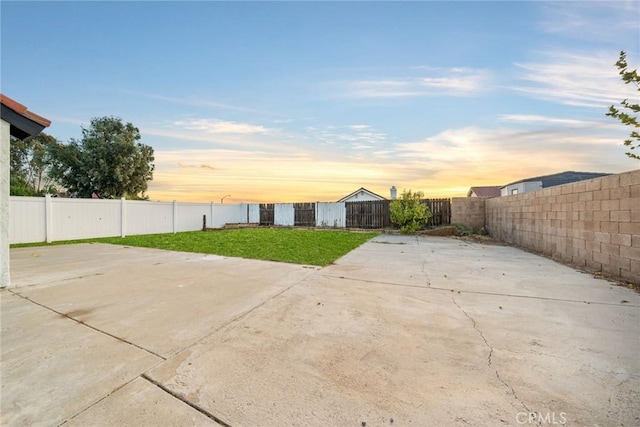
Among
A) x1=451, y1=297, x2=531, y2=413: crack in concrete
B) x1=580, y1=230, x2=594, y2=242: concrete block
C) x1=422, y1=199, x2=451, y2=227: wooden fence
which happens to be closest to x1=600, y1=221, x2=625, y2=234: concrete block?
x1=580, y1=230, x2=594, y2=242: concrete block

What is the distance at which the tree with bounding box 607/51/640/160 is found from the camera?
4488 mm

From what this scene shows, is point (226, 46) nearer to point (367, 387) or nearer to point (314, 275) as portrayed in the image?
point (314, 275)

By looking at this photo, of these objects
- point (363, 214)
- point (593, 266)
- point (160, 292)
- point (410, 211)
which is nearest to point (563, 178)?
point (410, 211)

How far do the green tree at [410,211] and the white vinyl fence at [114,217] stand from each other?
12.8 feet

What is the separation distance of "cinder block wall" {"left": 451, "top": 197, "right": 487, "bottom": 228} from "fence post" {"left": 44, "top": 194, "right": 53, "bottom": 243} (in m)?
17.8

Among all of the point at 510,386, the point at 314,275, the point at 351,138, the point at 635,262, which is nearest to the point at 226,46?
the point at 351,138

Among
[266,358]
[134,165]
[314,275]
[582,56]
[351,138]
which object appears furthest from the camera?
[134,165]

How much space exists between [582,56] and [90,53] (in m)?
12.7

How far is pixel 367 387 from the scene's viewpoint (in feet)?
5.60

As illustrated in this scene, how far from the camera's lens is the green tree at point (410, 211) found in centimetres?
1382

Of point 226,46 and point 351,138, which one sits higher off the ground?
point 226,46

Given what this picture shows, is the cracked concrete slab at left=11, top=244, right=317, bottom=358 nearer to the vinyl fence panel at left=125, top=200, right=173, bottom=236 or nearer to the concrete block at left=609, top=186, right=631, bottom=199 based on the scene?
the concrete block at left=609, top=186, right=631, bottom=199

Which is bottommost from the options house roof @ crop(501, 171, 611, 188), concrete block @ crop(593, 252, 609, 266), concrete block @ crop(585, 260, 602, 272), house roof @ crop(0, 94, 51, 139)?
concrete block @ crop(585, 260, 602, 272)

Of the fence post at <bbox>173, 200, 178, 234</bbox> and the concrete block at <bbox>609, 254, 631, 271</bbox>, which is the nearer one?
the concrete block at <bbox>609, 254, 631, 271</bbox>
